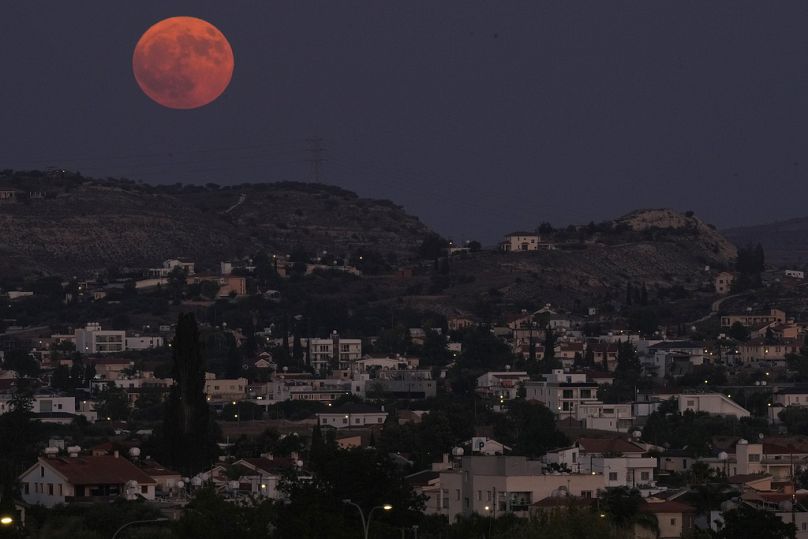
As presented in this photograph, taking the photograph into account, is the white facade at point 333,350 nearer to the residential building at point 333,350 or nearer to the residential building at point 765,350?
the residential building at point 333,350

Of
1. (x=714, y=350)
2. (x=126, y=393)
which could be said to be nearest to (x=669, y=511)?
(x=126, y=393)

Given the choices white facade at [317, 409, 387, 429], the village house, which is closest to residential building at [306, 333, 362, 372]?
the village house

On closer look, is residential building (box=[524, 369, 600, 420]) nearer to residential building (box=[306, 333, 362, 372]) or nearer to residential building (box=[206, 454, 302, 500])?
residential building (box=[306, 333, 362, 372])

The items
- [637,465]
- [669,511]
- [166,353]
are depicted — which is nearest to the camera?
[669,511]

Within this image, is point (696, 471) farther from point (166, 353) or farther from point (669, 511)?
point (166, 353)

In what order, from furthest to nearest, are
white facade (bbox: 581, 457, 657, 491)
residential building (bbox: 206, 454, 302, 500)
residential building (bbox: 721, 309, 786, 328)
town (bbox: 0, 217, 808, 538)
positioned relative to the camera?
residential building (bbox: 721, 309, 786, 328)
white facade (bbox: 581, 457, 657, 491)
residential building (bbox: 206, 454, 302, 500)
town (bbox: 0, 217, 808, 538)

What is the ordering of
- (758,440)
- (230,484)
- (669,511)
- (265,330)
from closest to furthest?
(669,511) < (230,484) < (758,440) < (265,330)

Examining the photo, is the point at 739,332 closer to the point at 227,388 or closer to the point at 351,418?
the point at 227,388
